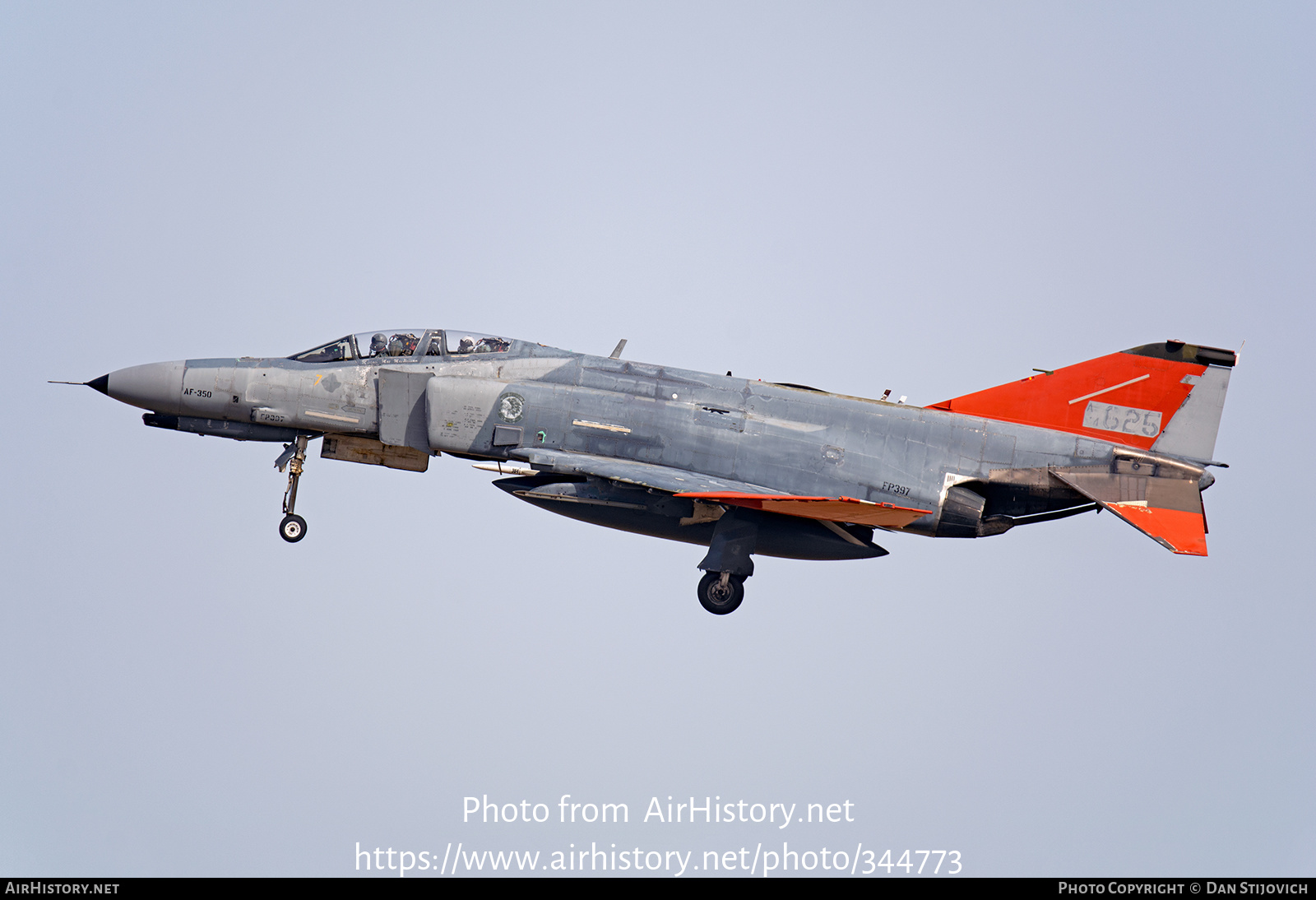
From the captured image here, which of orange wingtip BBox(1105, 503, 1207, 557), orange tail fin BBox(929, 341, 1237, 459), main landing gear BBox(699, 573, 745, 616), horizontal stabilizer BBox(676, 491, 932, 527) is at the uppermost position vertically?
orange tail fin BBox(929, 341, 1237, 459)

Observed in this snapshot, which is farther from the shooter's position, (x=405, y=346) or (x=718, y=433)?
(x=405, y=346)

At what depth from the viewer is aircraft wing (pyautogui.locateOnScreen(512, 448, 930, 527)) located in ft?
55.7

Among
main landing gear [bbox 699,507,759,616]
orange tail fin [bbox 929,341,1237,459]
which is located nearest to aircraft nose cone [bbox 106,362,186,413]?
main landing gear [bbox 699,507,759,616]

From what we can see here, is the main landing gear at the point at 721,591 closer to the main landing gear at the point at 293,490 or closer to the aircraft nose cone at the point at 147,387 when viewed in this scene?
the main landing gear at the point at 293,490

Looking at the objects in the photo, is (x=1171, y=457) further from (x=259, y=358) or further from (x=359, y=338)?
(x=259, y=358)

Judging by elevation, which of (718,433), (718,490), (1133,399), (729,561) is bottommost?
(729,561)

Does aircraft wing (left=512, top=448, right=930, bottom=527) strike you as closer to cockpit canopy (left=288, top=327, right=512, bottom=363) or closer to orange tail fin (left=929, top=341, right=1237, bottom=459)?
cockpit canopy (left=288, top=327, right=512, bottom=363)

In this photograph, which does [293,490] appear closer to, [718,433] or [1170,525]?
[718,433]

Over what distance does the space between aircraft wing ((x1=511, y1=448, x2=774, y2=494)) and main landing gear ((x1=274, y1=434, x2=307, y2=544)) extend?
319 cm

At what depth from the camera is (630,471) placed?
1772 centimetres

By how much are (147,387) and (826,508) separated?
385 inches

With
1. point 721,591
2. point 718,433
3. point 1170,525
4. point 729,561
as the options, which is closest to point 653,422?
point 718,433

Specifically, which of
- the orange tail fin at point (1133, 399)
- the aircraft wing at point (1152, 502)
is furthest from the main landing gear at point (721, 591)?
the aircraft wing at point (1152, 502)

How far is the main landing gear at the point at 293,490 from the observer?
733 inches
